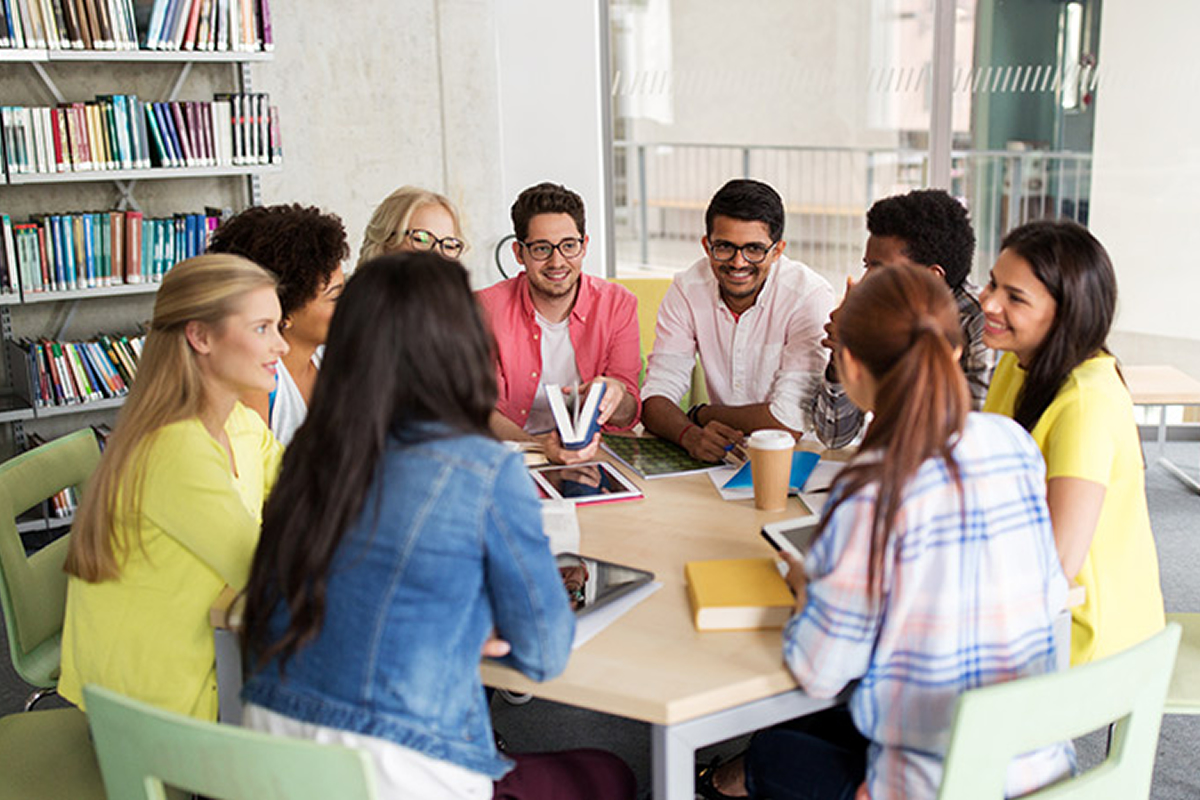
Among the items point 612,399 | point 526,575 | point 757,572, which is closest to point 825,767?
point 757,572

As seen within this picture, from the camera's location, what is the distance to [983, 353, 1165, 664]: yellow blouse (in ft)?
5.91

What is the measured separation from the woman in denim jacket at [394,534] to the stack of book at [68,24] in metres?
3.09

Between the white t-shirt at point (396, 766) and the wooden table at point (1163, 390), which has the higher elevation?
the white t-shirt at point (396, 766)

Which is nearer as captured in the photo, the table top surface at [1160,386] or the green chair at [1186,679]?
the green chair at [1186,679]

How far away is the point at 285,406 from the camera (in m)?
2.54

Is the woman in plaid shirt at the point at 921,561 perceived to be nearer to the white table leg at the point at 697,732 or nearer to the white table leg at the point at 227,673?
the white table leg at the point at 697,732

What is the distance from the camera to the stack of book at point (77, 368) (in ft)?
13.2

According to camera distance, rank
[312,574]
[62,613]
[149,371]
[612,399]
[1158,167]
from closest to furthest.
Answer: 1. [312,574]
2. [149,371]
3. [62,613]
4. [612,399]
5. [1158,167]

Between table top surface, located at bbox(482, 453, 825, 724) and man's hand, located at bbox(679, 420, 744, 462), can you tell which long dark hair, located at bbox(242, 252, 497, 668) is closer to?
table top surface, located at bbox(482, 453, 825, 724)

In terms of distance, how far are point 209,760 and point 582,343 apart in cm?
195

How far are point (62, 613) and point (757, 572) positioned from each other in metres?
1.32

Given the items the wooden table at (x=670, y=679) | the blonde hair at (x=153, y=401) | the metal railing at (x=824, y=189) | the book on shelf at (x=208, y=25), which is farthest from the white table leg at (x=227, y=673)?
the metal railing at (x=824, y=189)

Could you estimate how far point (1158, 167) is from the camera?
4.68 meters

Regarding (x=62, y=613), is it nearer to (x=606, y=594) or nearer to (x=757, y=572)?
→ (x=606, y=594)
